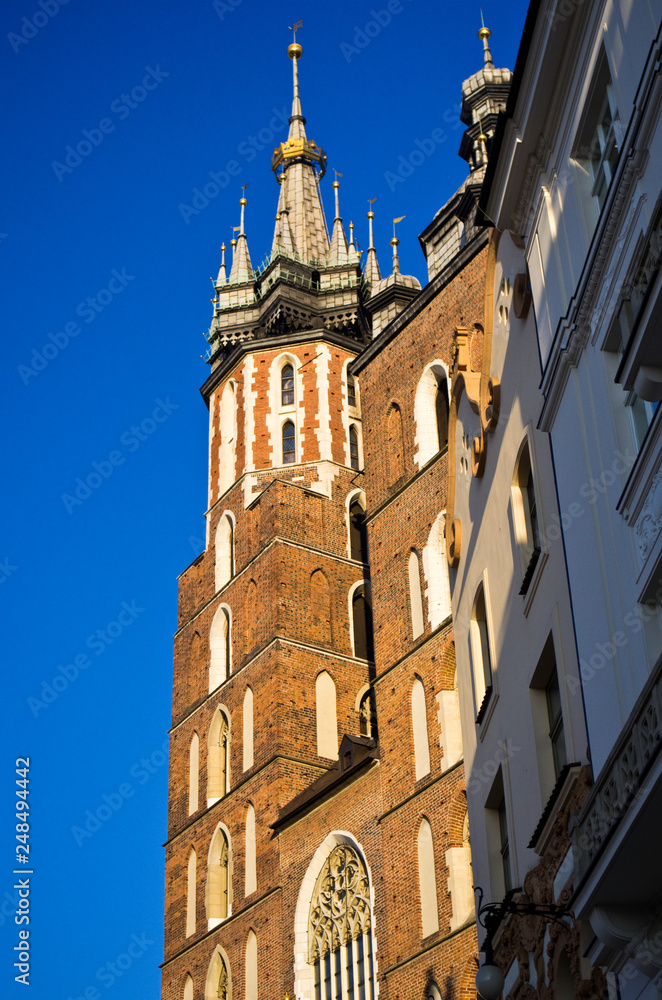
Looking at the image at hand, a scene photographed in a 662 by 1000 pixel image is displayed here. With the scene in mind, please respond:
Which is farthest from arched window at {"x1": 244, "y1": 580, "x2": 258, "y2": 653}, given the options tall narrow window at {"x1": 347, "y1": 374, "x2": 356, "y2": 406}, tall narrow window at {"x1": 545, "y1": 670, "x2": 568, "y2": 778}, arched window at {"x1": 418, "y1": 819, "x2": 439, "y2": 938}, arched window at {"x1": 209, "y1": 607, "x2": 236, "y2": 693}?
tall narrow window at {"x1": 545, "y1": 670, "x2": 568, "y2": 778}

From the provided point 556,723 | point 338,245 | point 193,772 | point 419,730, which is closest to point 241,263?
point 338,245

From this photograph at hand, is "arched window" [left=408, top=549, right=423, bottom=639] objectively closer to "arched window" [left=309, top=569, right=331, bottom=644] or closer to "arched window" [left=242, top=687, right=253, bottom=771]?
"arched window" [left=309, top=569, right=331, bottom=644]

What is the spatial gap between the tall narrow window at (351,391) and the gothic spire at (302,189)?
8713mm

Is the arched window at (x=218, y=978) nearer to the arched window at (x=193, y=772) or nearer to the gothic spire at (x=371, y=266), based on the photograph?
the arched window at (x=193, y=772)

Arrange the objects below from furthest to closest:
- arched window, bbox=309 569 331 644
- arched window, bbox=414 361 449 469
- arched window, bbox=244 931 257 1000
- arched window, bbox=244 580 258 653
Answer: arched window, bbox=244 580 258 653 < arched window, bbox=309 569 331 644 < arched window, bbox=244 931 257 1000 < arched window, bbox=414 361 449 469

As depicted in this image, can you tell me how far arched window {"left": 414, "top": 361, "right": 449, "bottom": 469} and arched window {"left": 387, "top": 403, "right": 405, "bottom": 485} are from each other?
0.63 m

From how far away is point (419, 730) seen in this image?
2655 centimetres

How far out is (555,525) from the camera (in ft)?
44.5

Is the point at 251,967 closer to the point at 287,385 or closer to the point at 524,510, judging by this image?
the point at 287,385

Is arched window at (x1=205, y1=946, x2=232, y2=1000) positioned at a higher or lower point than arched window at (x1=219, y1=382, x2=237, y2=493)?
lower

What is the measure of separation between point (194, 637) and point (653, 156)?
28234 millimetres

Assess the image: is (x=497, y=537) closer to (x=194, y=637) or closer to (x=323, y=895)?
(x=323, y=895)

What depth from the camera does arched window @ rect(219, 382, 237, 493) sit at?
39.8m

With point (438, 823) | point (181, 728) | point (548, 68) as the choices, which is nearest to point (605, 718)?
point (548, 68)
